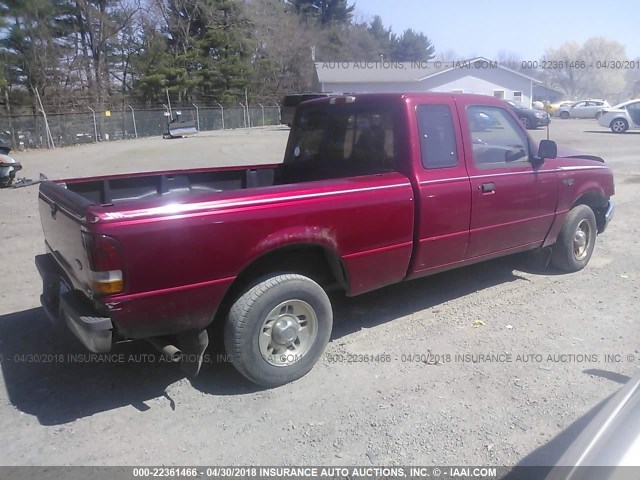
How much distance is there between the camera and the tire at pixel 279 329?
3586 millimetres

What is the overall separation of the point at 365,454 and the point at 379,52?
271 feet

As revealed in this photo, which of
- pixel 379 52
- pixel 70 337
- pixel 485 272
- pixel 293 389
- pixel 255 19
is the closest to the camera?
pixel 293 389

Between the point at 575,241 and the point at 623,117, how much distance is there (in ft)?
85.3

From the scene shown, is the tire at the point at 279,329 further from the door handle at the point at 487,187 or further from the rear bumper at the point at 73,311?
the door handle at the point at 487,187

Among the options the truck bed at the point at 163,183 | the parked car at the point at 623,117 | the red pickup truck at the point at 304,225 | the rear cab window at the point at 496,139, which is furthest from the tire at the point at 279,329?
the parked car at the point at 623,117

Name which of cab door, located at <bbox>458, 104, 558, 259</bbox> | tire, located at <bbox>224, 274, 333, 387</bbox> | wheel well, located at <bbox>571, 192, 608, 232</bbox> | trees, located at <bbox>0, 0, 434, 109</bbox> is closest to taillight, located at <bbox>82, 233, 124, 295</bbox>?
tire, located at <bbox>224, 274, 333, 387</bbox>

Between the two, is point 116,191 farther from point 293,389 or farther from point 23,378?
point 293,389

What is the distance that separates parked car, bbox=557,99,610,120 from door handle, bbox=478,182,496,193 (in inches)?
1765

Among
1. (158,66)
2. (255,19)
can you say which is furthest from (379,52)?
(158,66)

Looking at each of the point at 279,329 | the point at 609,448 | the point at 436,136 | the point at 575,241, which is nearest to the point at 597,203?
the point at 575,241

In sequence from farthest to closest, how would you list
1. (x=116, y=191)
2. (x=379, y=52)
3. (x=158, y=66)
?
(x=379, y=52)
(x=158, y=66)
(x=116, y=191)

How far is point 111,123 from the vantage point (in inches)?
1372

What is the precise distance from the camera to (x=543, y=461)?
3.06 m

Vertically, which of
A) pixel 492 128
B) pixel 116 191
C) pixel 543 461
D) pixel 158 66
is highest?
pixel 158 66
